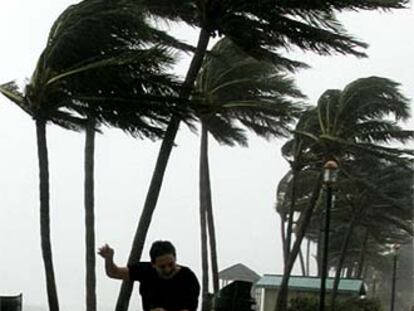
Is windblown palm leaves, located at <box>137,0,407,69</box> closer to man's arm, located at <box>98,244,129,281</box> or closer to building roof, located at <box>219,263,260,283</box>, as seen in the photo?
man's arm, located at <box>98,244,129,281</box>

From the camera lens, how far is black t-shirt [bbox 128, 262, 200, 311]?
663 centimetres

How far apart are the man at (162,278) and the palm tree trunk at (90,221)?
15162 mm

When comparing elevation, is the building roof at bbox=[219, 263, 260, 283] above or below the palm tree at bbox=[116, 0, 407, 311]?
below

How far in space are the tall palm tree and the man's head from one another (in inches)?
728

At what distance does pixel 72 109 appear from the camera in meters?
19.2

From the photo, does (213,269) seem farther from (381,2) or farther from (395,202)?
(381,2)

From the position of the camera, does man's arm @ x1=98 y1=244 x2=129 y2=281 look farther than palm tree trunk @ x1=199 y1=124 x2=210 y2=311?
No

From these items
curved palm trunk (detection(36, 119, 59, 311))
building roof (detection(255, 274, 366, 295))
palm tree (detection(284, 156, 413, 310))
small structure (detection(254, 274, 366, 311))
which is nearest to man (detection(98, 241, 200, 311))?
curved palm trunk (detection(36, 119, 59, 311))

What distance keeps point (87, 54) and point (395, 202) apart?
21427 mm

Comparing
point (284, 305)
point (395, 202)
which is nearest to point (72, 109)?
point (284, 305)

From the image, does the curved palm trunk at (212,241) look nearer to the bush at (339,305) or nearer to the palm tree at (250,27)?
the bush at (339,305)

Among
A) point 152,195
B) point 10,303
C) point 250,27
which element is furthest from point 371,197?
point 10,303

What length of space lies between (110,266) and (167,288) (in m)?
0.47

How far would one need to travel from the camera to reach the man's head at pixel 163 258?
260 inches
